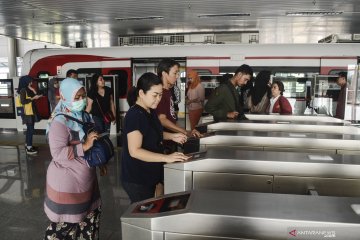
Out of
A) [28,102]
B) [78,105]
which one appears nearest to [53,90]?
[28,102]

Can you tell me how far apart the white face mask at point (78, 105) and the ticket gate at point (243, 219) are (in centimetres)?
102

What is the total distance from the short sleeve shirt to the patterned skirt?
43cm

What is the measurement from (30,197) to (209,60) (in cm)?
484

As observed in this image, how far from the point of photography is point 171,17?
9148 mm

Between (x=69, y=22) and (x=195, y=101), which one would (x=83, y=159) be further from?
(x=69, y=22)

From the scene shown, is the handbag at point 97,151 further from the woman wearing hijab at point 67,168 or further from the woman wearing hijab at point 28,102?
the woman wearing hijab at point 28,102

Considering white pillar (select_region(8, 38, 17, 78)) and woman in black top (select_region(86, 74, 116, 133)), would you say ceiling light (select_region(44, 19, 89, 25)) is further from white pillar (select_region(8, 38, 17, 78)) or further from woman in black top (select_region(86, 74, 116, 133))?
white pillar (select_region(8, 38, 17, 78))

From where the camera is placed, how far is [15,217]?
3.74 metres

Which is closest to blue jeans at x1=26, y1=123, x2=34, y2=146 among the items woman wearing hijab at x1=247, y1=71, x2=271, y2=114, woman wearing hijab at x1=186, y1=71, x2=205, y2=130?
woman wearing hijab at x1=186, y1=71, x2=205, y2=130

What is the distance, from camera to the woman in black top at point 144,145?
83.5 inches

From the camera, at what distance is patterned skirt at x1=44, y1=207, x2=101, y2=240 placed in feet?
7.26

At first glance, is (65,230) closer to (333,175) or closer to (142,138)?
(142,138)

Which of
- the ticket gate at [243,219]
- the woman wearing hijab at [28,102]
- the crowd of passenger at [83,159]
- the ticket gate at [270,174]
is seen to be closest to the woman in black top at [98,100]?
the woman wearing hijab at [28,102]

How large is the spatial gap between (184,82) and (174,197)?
6588 millimetres
